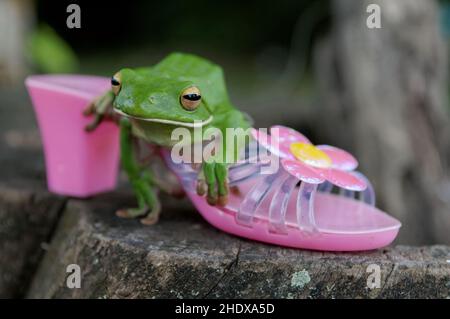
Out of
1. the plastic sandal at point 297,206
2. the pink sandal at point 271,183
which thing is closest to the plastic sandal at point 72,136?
the pink sandal at point 271,183

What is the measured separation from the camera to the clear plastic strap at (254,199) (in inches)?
49.7

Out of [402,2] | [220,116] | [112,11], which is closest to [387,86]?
[402,2]

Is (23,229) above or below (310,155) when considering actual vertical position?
below

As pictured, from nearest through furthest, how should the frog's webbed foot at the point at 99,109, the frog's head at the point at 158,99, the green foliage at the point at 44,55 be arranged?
the frog's head at the point at 158,99, the frog's webbed foot at the point at 99,109, the green foliage at the point at 44,55

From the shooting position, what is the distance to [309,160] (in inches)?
50.2

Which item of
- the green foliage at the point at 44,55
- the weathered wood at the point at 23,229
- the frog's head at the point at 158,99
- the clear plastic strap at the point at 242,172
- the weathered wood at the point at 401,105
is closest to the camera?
the frog's head at the point at 158,99

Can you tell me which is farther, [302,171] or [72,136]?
[72,136]

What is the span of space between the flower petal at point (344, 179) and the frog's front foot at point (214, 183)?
0.61ft

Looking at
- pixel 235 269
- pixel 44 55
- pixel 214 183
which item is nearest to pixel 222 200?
pixel 214 183

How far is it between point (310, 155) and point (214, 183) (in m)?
0.19

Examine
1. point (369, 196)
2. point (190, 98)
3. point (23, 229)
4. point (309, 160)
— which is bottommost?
point (23, 229)

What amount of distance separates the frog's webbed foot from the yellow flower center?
403 mm

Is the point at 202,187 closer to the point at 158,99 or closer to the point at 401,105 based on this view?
the point at 158,99

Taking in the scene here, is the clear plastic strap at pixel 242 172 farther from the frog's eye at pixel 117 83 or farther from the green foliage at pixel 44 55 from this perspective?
the green foliage at pixel 44 55
